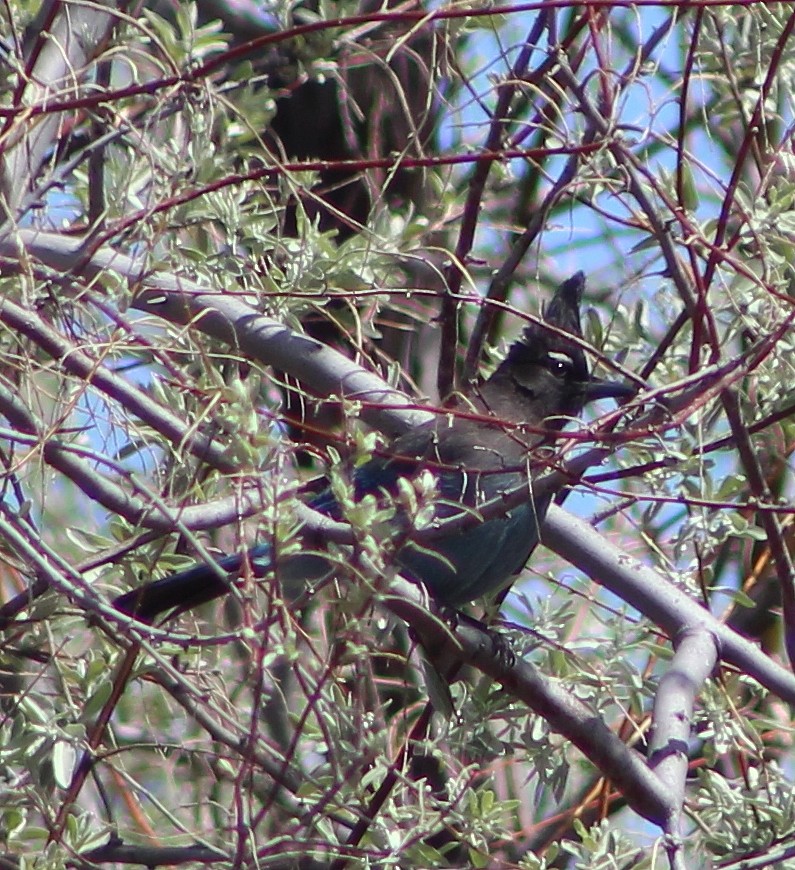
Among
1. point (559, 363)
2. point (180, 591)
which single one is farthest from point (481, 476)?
point (559, 363)

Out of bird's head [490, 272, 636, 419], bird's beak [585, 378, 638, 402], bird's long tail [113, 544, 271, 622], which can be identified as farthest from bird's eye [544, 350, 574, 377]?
bird's long tail [113, 544, 271, 622]

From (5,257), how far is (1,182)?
14 cm

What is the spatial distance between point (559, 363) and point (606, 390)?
1.10 feet

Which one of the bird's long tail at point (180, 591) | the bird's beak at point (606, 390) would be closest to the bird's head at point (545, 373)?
the bird's beak at point (606, 390)

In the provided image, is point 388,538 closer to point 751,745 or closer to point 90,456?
point 90,456

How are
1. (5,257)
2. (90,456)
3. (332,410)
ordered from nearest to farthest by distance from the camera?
1. (90,456)
2. (5,257)
3. (332,410)

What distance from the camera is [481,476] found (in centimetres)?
318

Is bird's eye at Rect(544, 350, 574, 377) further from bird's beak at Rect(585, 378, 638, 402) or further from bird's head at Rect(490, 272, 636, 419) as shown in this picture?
bird's beak at Rect(585, 378, 638, 402)

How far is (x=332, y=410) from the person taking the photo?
4074mm

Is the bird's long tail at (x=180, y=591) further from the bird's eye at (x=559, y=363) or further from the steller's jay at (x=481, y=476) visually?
the bird's eye at (x=559, y=363)

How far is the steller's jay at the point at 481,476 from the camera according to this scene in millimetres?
3270

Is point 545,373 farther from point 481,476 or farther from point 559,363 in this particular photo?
point 481,476

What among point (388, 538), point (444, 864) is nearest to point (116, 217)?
point (388, 538)

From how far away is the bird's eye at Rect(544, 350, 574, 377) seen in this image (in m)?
4.14
